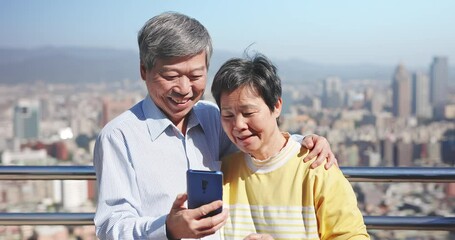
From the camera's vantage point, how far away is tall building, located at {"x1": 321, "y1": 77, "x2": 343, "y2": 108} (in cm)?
2741

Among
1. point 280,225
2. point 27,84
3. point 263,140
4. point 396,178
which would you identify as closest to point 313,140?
point 263,140

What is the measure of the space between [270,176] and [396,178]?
72 cm

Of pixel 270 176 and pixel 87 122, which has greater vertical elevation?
pixel 270 176

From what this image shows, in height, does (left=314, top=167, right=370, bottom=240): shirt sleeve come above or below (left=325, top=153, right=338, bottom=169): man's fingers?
below

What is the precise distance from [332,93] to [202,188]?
27.4m

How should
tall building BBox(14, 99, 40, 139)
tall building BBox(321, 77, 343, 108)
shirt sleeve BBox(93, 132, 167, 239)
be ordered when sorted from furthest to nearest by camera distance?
tall building BBox(321, 77, 343, 108), tall building BBox(14, 99, 40, 139), shirt sleeve BBox(93, 132, 167, 239)

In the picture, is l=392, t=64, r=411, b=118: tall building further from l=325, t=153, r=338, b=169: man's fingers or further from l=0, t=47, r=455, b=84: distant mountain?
l=325, t=153, r=338, b=169: man's fingers

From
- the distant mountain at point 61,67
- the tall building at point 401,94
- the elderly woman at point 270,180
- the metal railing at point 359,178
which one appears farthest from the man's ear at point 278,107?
the tall building at point 401,94

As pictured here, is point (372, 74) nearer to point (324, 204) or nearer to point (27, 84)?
point (27, 84)

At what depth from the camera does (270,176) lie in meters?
1.62

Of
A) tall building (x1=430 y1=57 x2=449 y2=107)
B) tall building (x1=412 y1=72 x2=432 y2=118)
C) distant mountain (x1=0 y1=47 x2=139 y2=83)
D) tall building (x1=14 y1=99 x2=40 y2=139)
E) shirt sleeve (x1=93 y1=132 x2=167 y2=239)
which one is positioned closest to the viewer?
shirt sleeve (x1=93 y1=132 x2=167 y2=239)

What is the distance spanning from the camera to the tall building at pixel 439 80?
101ft

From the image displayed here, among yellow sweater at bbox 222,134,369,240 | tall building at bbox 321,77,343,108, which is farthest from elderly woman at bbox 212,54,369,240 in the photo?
tall building at bbox 321,77,343,108

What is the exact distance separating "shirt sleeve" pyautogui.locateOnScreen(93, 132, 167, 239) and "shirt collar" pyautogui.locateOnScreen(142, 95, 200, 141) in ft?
0.28
